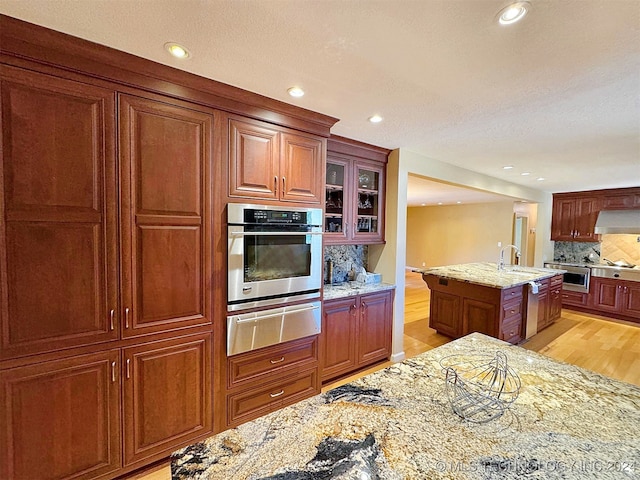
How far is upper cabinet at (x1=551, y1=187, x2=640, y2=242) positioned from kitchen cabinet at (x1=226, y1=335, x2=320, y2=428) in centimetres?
647

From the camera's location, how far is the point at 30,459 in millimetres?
1402

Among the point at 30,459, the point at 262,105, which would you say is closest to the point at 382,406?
the point at 30,459

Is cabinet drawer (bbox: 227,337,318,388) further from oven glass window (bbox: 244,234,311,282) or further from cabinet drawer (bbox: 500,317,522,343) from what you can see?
cabinet drawer (bbox: 500,317,522,343)

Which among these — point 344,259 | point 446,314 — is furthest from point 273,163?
point 446,314

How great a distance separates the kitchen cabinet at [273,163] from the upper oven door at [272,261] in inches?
10.3

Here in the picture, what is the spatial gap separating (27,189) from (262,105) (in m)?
1.37

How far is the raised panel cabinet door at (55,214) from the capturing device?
4.37 ft

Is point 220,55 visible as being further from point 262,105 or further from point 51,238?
point 51,238

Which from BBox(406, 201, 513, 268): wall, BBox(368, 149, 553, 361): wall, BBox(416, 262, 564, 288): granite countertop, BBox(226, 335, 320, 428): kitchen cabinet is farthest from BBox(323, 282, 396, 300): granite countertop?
BBox(406, 201, 513, 268): wall

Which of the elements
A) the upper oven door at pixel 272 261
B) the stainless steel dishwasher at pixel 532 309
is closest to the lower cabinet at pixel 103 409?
the upper oven door at pixel 272 261

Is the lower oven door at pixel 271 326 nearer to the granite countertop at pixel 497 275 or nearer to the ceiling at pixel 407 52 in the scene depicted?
the ceiling at pixel 407 52

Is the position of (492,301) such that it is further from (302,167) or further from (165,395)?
(165,395)

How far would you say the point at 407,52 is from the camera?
1.42 metres

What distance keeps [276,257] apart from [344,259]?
138 centimetres
